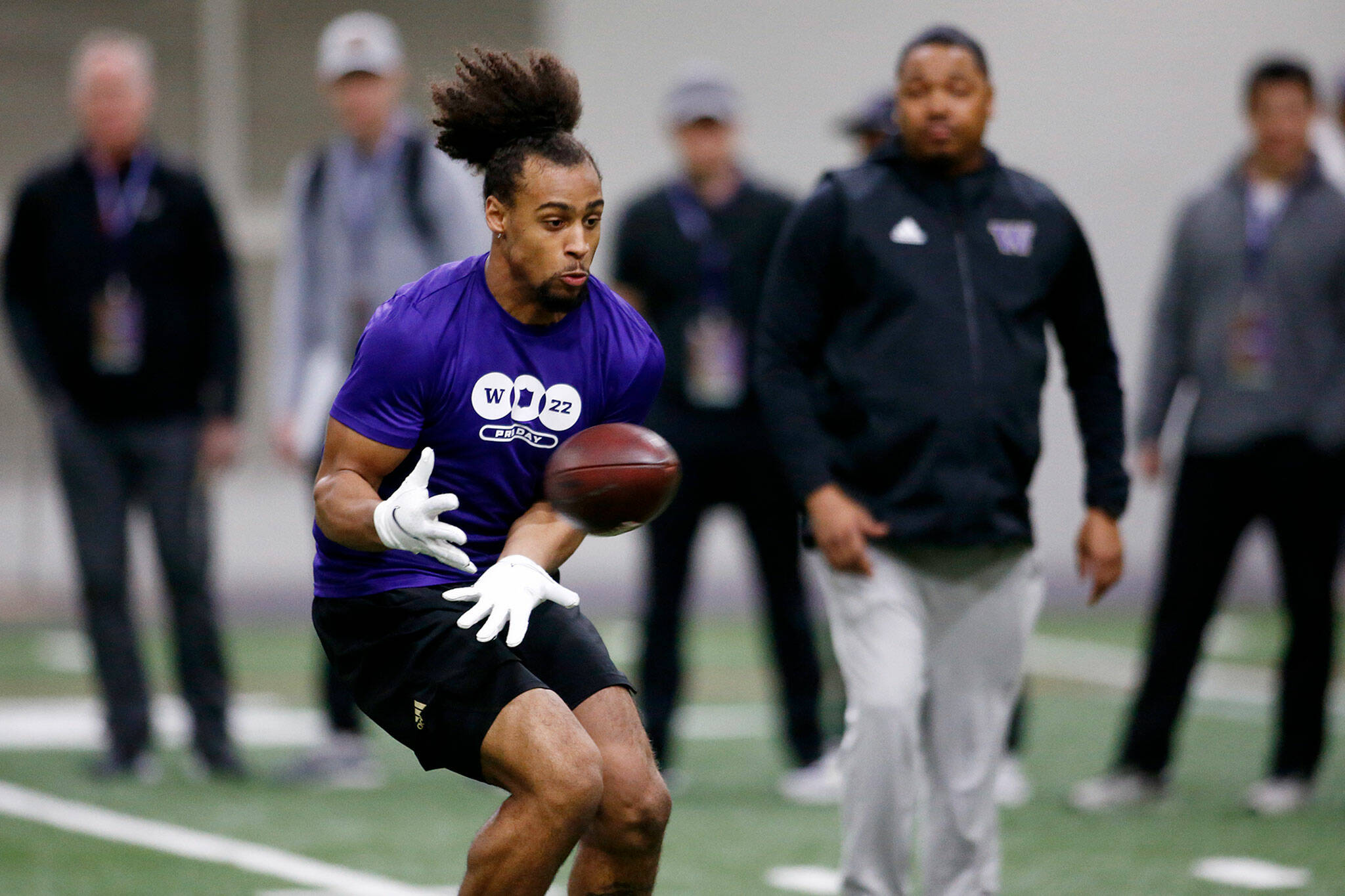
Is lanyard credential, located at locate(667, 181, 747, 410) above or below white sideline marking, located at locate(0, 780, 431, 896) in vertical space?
above

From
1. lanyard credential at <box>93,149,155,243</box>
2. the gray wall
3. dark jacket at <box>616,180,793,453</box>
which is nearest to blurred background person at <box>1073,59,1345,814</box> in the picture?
dark jacket at <box>616,180,793,453</box>

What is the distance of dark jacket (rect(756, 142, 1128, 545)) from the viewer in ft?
14.9

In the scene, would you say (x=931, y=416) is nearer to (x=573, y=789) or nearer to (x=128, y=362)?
(x=573, y=789)

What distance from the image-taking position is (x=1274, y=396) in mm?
6477

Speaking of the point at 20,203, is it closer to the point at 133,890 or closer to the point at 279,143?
the point at 133,890

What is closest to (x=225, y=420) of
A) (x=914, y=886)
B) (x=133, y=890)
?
(x=133, y=890)

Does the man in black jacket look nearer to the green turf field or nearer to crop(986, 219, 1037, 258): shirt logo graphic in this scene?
crop(986, 219, 1037, 258): shirt logo graphic

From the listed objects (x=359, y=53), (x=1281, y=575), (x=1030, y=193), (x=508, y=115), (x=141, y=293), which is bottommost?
(x=1281, y=575)

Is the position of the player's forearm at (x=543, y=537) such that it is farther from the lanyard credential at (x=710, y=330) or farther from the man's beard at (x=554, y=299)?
the lanyard credential at (x=710, y=330)

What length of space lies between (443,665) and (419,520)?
0.35 m

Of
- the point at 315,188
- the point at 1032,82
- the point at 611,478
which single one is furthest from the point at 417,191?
the point at 1032,82

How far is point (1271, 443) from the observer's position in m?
6.44

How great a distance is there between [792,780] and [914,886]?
4.73 feet

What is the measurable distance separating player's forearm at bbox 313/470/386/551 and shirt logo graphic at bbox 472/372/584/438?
11.2 inches
